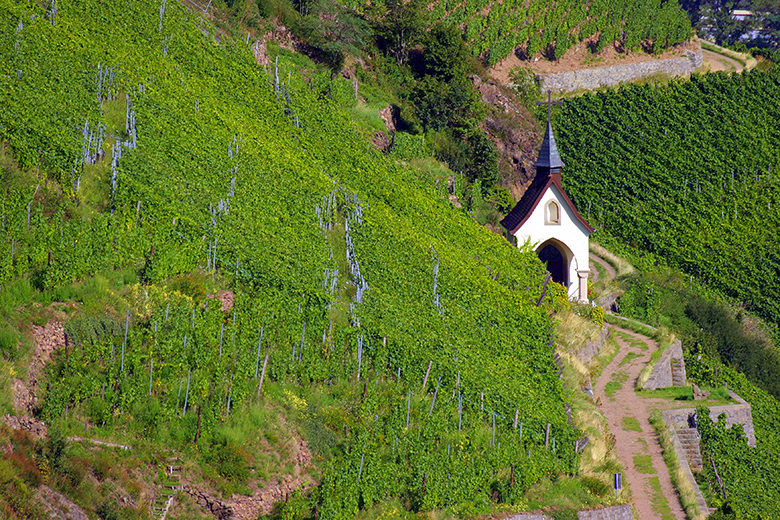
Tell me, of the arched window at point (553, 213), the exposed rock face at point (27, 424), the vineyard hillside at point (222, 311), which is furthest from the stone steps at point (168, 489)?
the arched window at point (553, 213)

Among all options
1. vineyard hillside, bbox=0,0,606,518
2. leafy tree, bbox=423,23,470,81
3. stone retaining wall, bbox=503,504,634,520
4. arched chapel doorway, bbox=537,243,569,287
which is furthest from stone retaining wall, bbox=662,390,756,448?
leafy tree, bbox=423,23,470,81

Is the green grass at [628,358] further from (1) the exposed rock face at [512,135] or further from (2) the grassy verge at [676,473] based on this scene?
(1) the exposed rock face at [512,135]

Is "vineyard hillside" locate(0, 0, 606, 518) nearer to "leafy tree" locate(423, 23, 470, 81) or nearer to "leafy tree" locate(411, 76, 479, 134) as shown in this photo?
"leafy tree" locate(411, 76, 479, 134)

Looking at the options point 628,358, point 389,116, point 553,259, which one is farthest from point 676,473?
point 389,116

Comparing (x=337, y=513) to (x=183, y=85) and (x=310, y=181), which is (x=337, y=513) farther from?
(x=183, y=85)

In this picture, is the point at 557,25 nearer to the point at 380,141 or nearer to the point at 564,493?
the point at 380,141

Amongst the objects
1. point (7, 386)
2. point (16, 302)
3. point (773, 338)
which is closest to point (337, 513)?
point (7, 386)

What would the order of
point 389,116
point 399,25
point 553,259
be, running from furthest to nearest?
point 399,25, point 389,116, point 553,259
